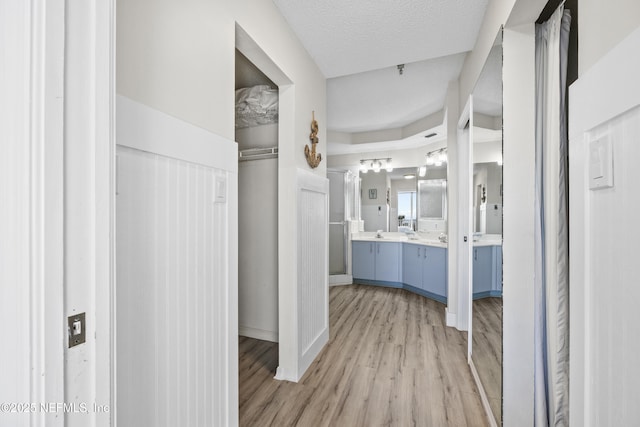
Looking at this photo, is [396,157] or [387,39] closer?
[387,39]

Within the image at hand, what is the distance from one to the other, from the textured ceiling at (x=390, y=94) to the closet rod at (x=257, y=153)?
1142mm

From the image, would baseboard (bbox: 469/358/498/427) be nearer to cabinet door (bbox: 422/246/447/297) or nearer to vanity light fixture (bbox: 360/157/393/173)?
cabinet door (bbox: 422/246/447/297)

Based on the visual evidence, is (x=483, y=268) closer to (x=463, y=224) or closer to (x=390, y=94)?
(x=463, y=224)

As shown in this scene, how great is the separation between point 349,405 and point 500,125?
6.43 ft

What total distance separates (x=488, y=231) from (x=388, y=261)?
2.78 metres

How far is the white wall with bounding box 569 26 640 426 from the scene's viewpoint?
51 centimetres

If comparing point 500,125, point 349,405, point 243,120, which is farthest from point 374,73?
point 349,405

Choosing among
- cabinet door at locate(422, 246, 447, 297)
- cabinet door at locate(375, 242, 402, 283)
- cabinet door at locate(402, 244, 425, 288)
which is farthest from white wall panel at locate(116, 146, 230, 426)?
cabinet door at locate(375, 242, 402, 283)

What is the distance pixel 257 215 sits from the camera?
279cm

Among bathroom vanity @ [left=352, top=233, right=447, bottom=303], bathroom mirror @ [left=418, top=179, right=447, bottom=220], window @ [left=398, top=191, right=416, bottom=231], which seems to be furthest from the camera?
window @ [left=398, top=191, right=416, bottom=231]

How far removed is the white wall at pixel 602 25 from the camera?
0.58 meters

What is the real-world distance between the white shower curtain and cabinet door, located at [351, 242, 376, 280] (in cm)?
342

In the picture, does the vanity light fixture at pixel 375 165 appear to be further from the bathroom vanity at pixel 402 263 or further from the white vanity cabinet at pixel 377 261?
the white vanity cabinet at pixel 377 261
